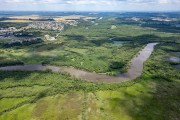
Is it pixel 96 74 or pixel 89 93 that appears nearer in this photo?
pixel 89 93

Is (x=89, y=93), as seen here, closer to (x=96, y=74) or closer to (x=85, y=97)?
(x=85, y=97)

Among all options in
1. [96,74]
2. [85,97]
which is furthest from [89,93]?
[96,74]

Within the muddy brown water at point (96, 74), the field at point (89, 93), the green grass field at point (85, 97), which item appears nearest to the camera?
the green grass field at point (85, 97)

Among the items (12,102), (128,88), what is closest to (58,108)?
(12,102)

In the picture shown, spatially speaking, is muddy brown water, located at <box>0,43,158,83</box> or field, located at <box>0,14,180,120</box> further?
muddy brown water, located at <box>0,43,158,83</box>

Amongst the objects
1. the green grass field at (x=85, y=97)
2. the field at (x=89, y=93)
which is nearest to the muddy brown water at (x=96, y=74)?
the field at (x=89, y=93)

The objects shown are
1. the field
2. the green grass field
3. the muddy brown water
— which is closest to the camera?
the green grass field

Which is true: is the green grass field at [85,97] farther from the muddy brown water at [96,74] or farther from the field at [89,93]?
the muddy brown water at [96,74]

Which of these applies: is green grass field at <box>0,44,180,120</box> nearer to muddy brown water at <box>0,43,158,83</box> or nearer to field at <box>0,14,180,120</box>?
field at <box>0,14,180,120</box>

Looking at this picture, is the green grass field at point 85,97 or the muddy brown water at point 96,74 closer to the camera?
the green grass field at point 85,97

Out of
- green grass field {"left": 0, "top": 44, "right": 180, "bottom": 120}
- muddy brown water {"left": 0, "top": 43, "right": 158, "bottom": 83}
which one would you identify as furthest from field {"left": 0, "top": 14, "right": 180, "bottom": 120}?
muddy brown water {"left": 0, "top": 43, "right": 158, "bottom": 83}

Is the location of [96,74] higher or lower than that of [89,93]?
higher
